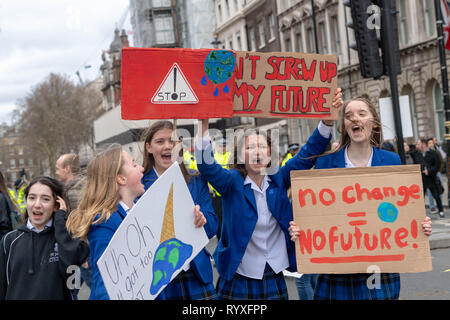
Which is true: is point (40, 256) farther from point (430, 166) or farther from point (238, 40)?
point (238, 40)

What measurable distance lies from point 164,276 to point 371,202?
4.33ft

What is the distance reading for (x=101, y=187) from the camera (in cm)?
363

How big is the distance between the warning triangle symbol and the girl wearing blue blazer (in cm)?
38

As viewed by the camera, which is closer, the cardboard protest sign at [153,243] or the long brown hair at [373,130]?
the cardboard protest sign at [153,243]

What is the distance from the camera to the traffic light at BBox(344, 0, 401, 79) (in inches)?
337

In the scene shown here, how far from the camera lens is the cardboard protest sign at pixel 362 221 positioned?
3.95 meters

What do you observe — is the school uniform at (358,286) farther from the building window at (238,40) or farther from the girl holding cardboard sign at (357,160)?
the building window at (238,40)

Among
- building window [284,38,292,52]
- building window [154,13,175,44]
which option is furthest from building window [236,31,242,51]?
building window [154,13,175,44]

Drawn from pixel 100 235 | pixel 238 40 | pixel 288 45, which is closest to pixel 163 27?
pixel 238 40

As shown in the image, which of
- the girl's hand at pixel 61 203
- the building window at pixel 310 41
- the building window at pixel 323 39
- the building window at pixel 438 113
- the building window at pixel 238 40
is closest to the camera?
the girl's hand at pixel 61 203

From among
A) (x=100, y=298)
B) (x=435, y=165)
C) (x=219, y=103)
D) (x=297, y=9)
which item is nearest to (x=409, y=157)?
(x=435, y=165)

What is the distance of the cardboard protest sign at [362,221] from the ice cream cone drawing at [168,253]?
0.77 metres

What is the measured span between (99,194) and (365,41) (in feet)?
19.1

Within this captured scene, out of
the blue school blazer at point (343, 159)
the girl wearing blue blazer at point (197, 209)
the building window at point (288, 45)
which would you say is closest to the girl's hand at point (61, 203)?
the girl wearing blue blazer at point (197, 209)
